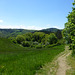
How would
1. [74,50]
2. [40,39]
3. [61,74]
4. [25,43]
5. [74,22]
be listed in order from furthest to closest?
1. [40,39]
2. [25,43]
3. [74,50]
4. [74,22]
5. [61,74]

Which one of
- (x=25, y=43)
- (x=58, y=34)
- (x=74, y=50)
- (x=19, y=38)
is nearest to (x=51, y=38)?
(x=25, y=43)

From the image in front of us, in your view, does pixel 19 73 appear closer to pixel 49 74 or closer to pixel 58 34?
pixel 49 74

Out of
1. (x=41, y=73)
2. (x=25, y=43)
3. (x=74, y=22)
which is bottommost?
(x=25, y=43)

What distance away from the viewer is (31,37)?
198750 mm

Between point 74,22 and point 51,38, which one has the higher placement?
point 74,22

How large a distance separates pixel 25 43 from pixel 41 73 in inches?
5493

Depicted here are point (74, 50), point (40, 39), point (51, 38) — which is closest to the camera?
point (74, 50)

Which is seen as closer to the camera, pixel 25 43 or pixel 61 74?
pixel 61 74

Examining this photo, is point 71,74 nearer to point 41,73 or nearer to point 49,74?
point 49,74

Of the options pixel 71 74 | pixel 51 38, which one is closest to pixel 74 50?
pixel 71 74

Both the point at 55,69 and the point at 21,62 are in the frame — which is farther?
the point at 21,62

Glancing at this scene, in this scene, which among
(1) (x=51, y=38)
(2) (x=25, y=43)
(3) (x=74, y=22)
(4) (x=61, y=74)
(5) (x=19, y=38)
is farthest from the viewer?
(5) (x=19, y=38)

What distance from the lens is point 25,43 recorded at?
150 metres

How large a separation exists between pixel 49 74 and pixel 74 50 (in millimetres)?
16763
